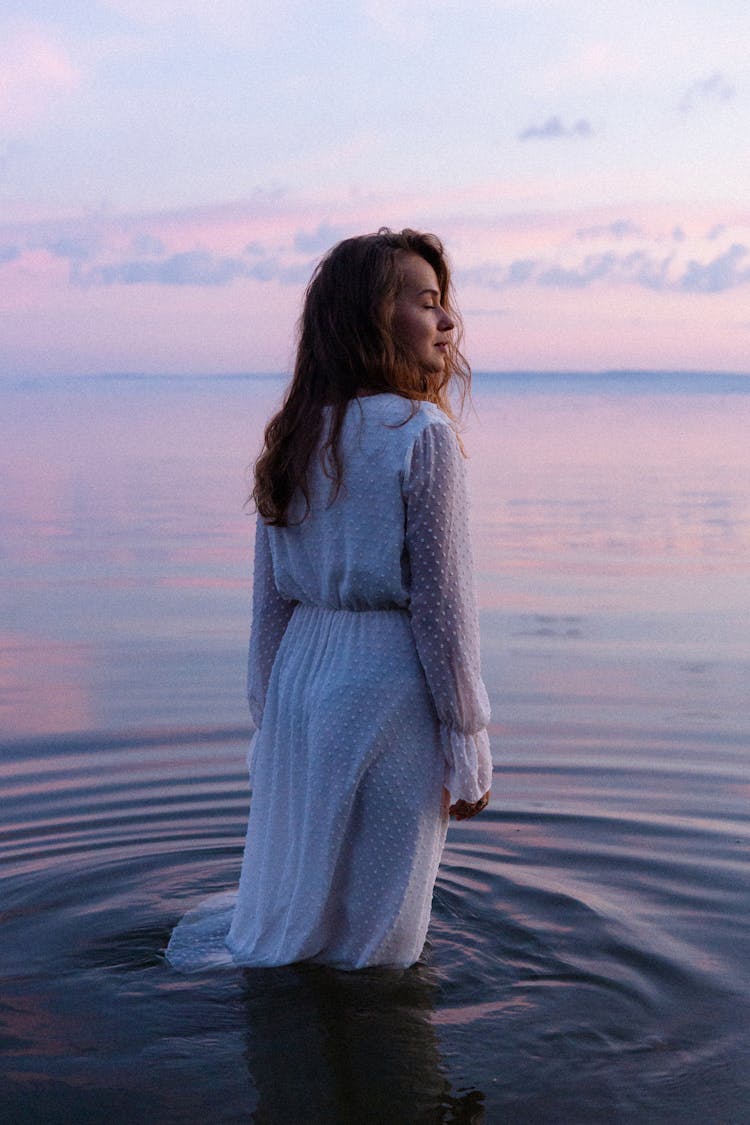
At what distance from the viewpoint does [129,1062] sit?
3748mm

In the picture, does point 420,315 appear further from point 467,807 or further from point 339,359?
point 467,807

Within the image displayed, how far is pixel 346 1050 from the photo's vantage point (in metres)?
3.85

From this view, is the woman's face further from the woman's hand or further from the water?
the water

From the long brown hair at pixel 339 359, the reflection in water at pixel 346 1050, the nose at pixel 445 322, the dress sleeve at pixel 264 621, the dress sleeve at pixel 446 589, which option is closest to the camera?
the reflection in water at pixel 346 1050

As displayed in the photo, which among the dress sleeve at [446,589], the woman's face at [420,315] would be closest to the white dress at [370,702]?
the dress sleeve at [446,589]

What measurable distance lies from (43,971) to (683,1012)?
6.05ft

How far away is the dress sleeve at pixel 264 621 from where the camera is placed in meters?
4.18

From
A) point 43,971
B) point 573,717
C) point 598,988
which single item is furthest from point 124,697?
point 598,988

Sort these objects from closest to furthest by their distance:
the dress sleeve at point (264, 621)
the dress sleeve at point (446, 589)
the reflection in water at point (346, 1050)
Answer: the reflection in water at point (346, 1050) → the dress sleeve at point (446, 589) → the dress sleeve at point (264, 621)

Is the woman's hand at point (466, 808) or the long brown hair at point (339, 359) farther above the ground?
the long brown hair at point (339, 359)

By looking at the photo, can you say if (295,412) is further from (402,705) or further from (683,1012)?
(683,1012)

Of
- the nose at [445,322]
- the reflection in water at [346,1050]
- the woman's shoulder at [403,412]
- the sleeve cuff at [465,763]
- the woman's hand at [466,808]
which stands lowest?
the reflection in water at [346,1050]

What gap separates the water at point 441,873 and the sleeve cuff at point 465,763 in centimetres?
63

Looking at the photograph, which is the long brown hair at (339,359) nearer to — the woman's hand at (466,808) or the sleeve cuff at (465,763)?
the sleeve cuff at (465,763)
